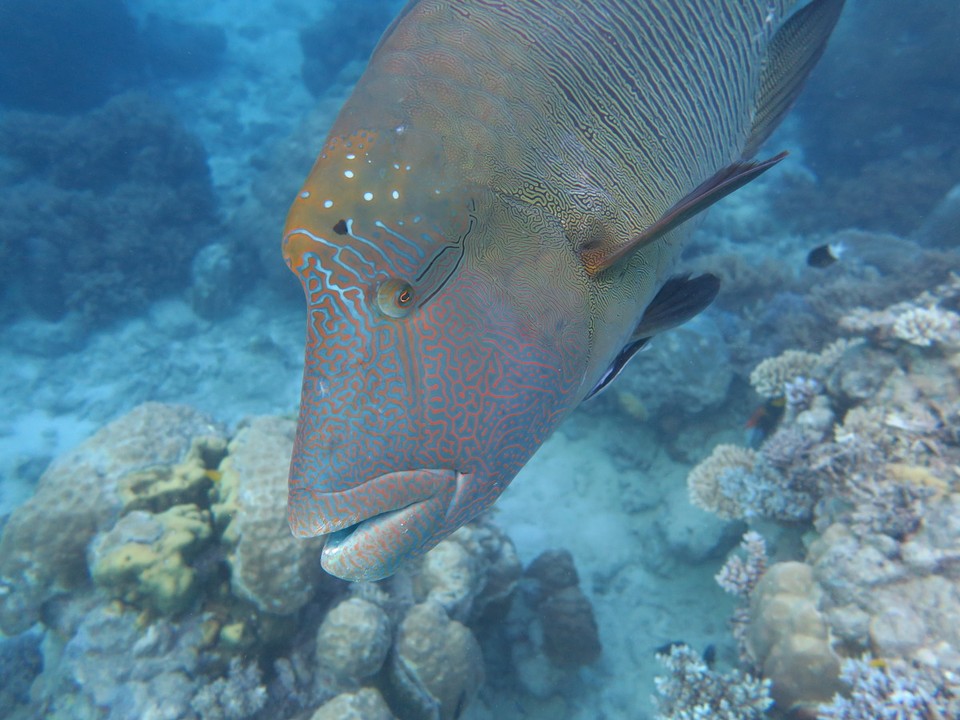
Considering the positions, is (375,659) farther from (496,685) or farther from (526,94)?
(526,94)

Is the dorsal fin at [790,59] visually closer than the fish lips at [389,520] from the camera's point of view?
No

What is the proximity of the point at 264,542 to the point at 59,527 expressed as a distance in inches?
83.2

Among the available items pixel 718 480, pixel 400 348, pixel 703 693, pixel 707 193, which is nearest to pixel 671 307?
pixel 707 193

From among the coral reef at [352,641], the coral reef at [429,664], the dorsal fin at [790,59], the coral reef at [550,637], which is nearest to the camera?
the dorsal fin at [790,59]

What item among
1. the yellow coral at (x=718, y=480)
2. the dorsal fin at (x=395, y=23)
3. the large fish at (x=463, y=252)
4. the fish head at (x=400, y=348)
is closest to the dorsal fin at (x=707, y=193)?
the large fish at (x=463, y=252)

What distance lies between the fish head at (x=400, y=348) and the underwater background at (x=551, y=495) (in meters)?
3.33

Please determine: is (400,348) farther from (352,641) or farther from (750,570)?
(750,570)

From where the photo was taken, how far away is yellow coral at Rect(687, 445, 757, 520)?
5.60m

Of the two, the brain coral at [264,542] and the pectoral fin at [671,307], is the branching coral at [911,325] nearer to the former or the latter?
the pectoral fin at [671,307]

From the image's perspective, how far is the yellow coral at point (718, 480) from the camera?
5598 mm

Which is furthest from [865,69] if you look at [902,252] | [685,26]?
[685,26]

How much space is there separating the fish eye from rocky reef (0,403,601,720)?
140 inches

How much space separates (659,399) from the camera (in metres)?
7.45

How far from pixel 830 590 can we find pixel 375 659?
10.8 ft
